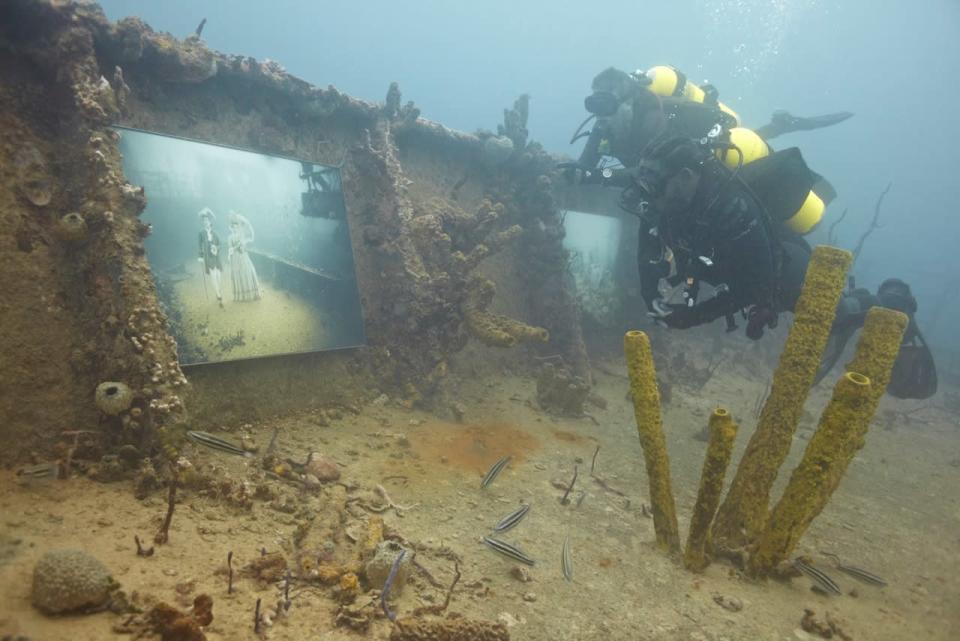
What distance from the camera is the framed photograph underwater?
14.9 ft

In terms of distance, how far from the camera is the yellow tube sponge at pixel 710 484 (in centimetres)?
340

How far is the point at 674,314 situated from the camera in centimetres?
537

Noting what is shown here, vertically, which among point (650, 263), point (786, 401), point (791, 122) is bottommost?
point (786, 401)

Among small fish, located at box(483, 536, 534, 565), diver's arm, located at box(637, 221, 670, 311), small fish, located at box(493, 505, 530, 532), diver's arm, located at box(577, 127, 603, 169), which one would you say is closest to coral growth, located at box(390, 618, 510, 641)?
small fish, located at box(483, 536, 534, 565)

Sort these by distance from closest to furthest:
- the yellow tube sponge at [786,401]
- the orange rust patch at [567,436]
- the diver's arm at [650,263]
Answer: the yellow tube sponge at [786,401] < the diver's arm at [650,263] < the orange rust patch at [567,436]

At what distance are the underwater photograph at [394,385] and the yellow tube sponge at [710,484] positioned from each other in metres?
0.02

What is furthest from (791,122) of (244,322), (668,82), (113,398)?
(113,398)

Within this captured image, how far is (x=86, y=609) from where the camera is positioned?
2.09m

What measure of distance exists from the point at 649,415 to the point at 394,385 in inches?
144

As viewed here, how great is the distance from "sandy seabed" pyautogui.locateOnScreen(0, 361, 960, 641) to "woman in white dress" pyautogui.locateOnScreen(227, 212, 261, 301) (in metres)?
1.46

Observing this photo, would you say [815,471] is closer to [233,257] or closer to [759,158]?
[759,158]

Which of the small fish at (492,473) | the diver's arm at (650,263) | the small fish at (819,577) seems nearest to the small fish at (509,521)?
the small fish at (492,473)

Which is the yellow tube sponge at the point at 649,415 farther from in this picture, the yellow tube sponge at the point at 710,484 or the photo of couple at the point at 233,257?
the photo of couple at the point at 233,257

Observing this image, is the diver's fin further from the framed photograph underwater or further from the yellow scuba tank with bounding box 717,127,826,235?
the framed photograph underwater
